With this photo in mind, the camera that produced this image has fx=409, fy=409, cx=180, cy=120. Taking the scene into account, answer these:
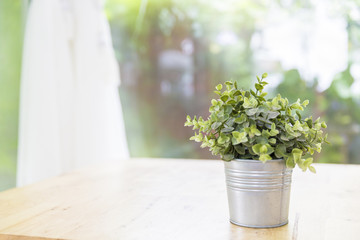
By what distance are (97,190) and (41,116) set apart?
123 centimetres

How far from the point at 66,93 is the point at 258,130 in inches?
80.8

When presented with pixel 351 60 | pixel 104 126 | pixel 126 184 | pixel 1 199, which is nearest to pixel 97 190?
pixel 126 184

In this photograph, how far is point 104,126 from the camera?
289cm

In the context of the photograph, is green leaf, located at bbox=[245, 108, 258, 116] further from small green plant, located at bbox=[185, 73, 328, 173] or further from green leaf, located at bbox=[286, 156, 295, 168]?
green leaf, located at bbox=[286, 156, 295, 168]

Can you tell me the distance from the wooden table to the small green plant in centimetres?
17

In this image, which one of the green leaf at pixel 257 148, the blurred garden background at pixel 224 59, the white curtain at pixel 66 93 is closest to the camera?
the green leaf at pixel 257 148

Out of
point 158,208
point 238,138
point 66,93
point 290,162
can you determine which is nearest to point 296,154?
point 290,162

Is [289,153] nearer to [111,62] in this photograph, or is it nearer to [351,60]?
[111,62]

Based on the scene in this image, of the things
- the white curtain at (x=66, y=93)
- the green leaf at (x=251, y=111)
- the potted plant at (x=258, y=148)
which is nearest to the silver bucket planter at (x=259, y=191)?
the potted plant at (x=258, y=148)

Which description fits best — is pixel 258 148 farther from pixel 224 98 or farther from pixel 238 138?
pixel 224 98

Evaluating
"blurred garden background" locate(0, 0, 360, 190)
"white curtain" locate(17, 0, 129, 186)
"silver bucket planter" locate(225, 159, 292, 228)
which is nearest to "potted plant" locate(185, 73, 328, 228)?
"silver bucket planter" locate(225, 159, 292, 228)

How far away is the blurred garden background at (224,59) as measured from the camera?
10.2 ft

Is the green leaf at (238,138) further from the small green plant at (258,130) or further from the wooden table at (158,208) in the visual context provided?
the wooden table at (158,208)

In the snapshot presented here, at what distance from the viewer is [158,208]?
112 centimetres
